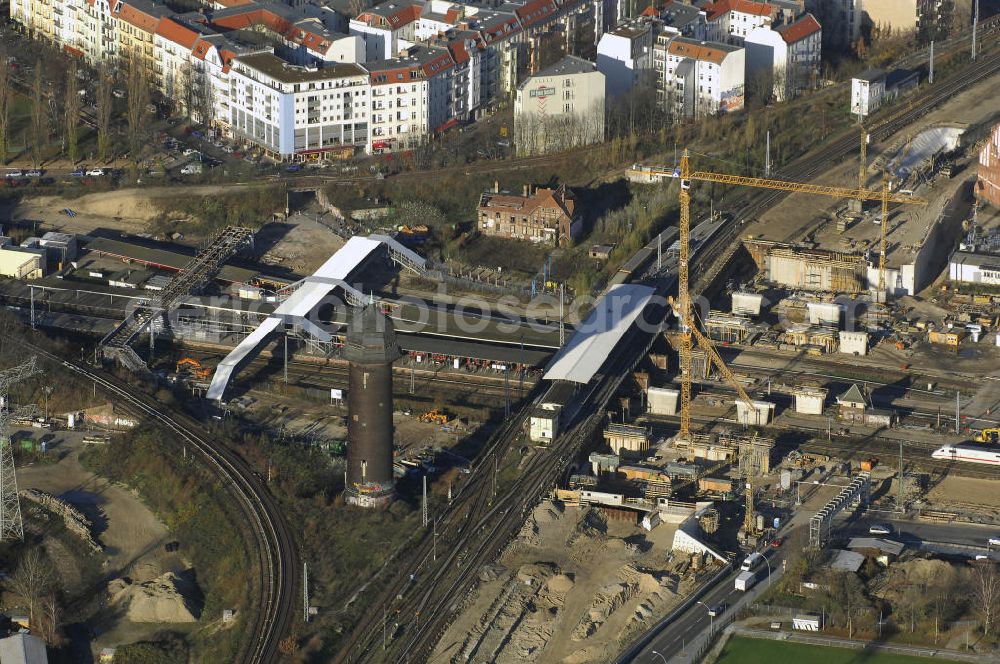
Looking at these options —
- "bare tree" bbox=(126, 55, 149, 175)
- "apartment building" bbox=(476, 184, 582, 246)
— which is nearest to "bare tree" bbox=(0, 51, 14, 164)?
"bare tree" bbox=(126, 55, 149, 175)

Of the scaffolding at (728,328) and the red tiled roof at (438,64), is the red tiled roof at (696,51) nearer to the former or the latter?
the red tiled roof at (438,64)

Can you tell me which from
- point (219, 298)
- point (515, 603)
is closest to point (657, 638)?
point (515, 603)

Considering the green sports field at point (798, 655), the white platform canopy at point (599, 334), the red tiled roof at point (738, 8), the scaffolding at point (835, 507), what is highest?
the red tiled roof at point (738, 8)

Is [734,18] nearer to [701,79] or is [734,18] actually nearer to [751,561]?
[701,79]

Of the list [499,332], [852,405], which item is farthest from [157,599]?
[852,405]

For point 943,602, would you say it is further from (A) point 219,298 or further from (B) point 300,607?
(A) point 219,298

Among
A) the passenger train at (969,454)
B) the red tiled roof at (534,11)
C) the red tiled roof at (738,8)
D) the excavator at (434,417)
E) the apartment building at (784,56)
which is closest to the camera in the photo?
the passenger train at (969,454)

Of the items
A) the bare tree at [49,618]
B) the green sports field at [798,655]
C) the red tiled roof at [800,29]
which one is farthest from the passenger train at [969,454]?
the red tiled roof at [800,29]
